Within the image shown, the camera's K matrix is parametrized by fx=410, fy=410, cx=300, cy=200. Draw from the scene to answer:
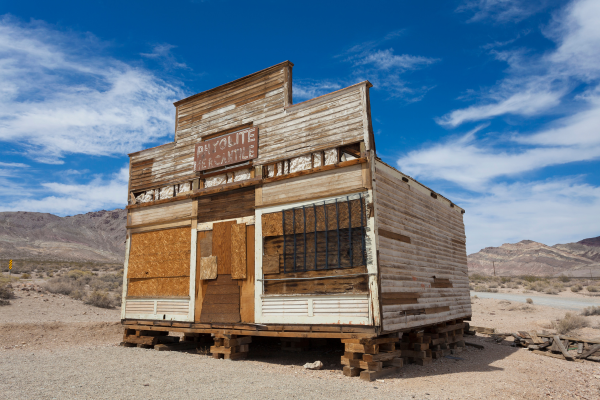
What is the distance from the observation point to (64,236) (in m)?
124

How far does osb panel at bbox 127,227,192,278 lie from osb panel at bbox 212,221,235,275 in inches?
43.9

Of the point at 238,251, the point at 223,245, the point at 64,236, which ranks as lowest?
the point at 238,251

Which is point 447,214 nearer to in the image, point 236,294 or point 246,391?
point 236,294

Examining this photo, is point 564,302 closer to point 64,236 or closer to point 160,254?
point 160,254

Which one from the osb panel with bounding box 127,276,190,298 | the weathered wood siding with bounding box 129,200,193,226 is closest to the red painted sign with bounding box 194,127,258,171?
the weathered wood siding with bounding box 129,200,193,226

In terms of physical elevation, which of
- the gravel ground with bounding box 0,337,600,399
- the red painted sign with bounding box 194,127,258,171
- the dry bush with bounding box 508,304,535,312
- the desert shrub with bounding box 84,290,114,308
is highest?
the red painted sign with bounding box 194,127,258,171

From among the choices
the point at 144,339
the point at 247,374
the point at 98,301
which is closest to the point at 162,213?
the point at 144,339

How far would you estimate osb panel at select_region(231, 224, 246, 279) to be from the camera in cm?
1080

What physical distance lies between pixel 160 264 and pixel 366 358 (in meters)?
7.30

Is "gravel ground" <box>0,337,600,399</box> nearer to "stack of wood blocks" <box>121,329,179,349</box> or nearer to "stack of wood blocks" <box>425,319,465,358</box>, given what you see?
"stack of wood blocks" <box>425,319,465,358</box>

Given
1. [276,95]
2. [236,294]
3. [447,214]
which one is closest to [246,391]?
[236,294]

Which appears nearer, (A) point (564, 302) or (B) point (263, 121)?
(B) point (263, 121)

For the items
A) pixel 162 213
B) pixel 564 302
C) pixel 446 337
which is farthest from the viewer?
pixel 564 302

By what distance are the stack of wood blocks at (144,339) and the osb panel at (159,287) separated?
1187 millimetres
